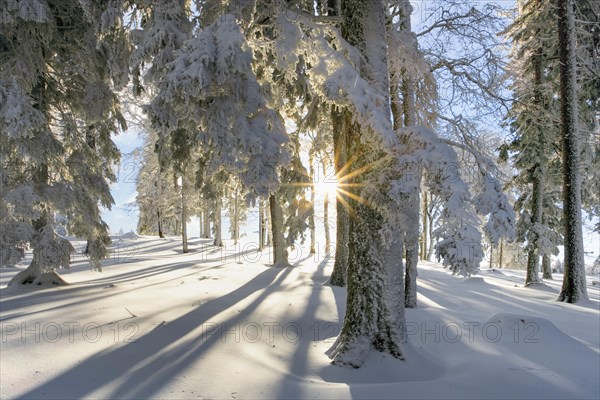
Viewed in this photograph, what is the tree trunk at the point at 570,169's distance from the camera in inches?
408

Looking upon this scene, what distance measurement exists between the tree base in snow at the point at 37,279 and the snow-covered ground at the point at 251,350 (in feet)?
1.44

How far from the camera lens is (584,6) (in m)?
12.0

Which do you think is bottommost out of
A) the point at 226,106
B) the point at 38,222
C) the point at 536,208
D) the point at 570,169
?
the point at 38,222

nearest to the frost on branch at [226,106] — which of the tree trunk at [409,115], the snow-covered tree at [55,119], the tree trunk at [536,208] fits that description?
the snow-covered tree at [55,119]

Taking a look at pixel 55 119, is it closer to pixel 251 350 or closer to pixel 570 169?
pixel 251 350

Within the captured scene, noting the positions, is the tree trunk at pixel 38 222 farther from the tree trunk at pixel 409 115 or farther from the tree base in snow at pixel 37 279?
the tree trunk at pixel 409 115

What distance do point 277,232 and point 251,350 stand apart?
1020cm

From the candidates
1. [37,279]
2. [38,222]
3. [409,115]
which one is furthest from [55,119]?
[409,115]

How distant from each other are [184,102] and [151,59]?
993 mm

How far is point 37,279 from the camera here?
30.1ft

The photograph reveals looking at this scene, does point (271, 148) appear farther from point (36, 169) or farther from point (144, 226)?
point (144, 226)

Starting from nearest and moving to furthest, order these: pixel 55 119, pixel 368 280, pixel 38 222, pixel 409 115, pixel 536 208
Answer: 1. pixel 368 280
2. pixel 409 115
3. pixel 55 119
4. pixel 38 222
5. pixel 536 208

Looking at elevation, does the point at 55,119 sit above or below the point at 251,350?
above

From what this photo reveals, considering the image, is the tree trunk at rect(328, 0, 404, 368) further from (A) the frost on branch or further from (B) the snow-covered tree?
(B) the snow-covered tree
